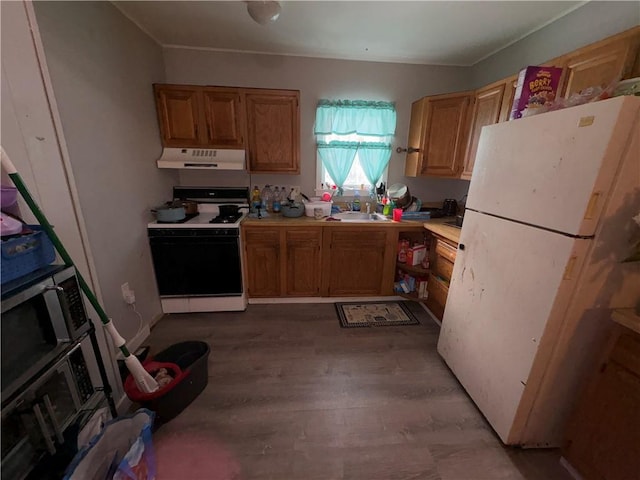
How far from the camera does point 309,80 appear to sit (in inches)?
104

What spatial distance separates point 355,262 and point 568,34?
2.30 m

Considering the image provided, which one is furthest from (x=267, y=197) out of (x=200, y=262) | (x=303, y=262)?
(x=200, y=262)

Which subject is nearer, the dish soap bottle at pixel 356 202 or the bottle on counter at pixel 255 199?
the bottle on counter at pixel 255 199

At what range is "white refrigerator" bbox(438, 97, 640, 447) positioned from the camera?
0.96 meters

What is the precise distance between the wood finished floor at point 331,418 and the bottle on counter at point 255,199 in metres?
1.24

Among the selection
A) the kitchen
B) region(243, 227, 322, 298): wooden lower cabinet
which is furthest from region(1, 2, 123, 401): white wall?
region(243, 227, 322, 298): wooden lower cabinet

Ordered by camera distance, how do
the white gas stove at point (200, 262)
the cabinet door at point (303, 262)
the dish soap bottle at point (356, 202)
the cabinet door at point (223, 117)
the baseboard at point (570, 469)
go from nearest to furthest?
1. the baseboard at point (570, 469)
2. the white gas stove at point (200, 262)
3. the cabinet door at point (223, 117)
4. the cabinet door at point (303, 262)
5. the dish soap bottle at point (356, 202)

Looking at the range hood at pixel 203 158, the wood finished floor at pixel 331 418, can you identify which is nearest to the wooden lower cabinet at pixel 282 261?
the wood finished floor at pixel 331 418

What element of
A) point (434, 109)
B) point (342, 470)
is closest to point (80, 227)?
point (342, 470)

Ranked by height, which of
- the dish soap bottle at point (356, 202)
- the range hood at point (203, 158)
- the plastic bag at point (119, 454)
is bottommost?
the plastic bag at point (119, 454)

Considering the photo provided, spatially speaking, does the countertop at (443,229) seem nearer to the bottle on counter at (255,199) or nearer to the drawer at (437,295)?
the drawer at (437,295)

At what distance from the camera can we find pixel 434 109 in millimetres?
2438

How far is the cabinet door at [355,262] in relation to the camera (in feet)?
8.19

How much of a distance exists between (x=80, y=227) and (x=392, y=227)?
2272mm
